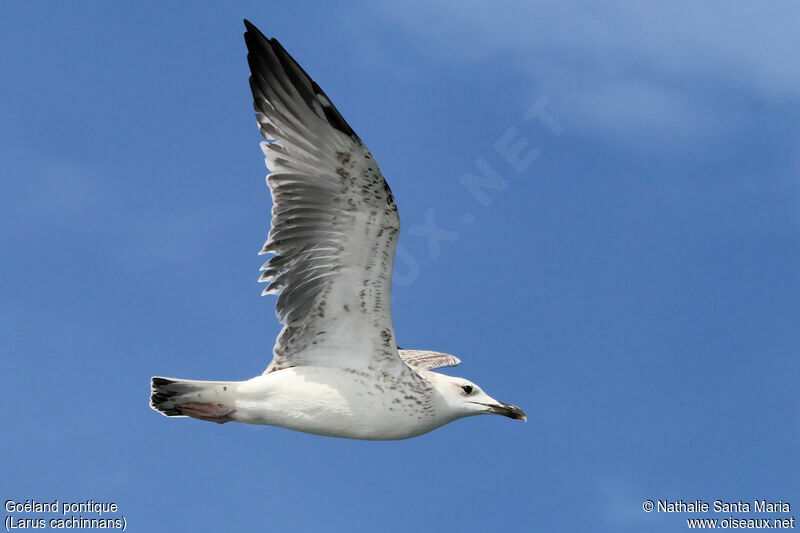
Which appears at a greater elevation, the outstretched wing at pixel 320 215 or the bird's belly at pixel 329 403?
the outstretched wing at pixel 320 215

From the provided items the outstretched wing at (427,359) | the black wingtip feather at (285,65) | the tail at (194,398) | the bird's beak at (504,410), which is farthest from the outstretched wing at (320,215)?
the outstretched wing at (427,359)

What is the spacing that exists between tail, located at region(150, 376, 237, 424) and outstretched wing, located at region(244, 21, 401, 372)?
107 cm

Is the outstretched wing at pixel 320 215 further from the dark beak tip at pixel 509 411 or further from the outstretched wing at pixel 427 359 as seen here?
the outstretched wing at pixel 427 359

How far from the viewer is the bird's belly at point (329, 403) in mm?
14367

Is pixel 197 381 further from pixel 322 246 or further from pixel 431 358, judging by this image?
pixel 431 358

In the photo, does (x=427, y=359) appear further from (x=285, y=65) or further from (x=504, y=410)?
(x=285, y=65)

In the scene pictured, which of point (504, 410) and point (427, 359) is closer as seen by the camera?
point (504, 410)

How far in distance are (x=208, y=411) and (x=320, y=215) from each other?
2584mm

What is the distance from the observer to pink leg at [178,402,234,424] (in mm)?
14406

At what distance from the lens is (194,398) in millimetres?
14484

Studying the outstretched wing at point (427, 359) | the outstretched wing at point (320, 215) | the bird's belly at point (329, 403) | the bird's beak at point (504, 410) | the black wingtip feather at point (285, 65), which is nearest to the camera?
the outstretched wing at point (320, 215)

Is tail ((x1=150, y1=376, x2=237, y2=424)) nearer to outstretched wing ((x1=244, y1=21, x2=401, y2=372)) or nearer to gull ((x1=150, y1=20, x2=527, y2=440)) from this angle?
gull ((x1=150, y1=20, x2=527, y2=440))

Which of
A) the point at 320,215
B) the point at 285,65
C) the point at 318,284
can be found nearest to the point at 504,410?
the point at 318,284

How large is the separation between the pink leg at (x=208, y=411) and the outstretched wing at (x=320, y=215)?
3.91ft
